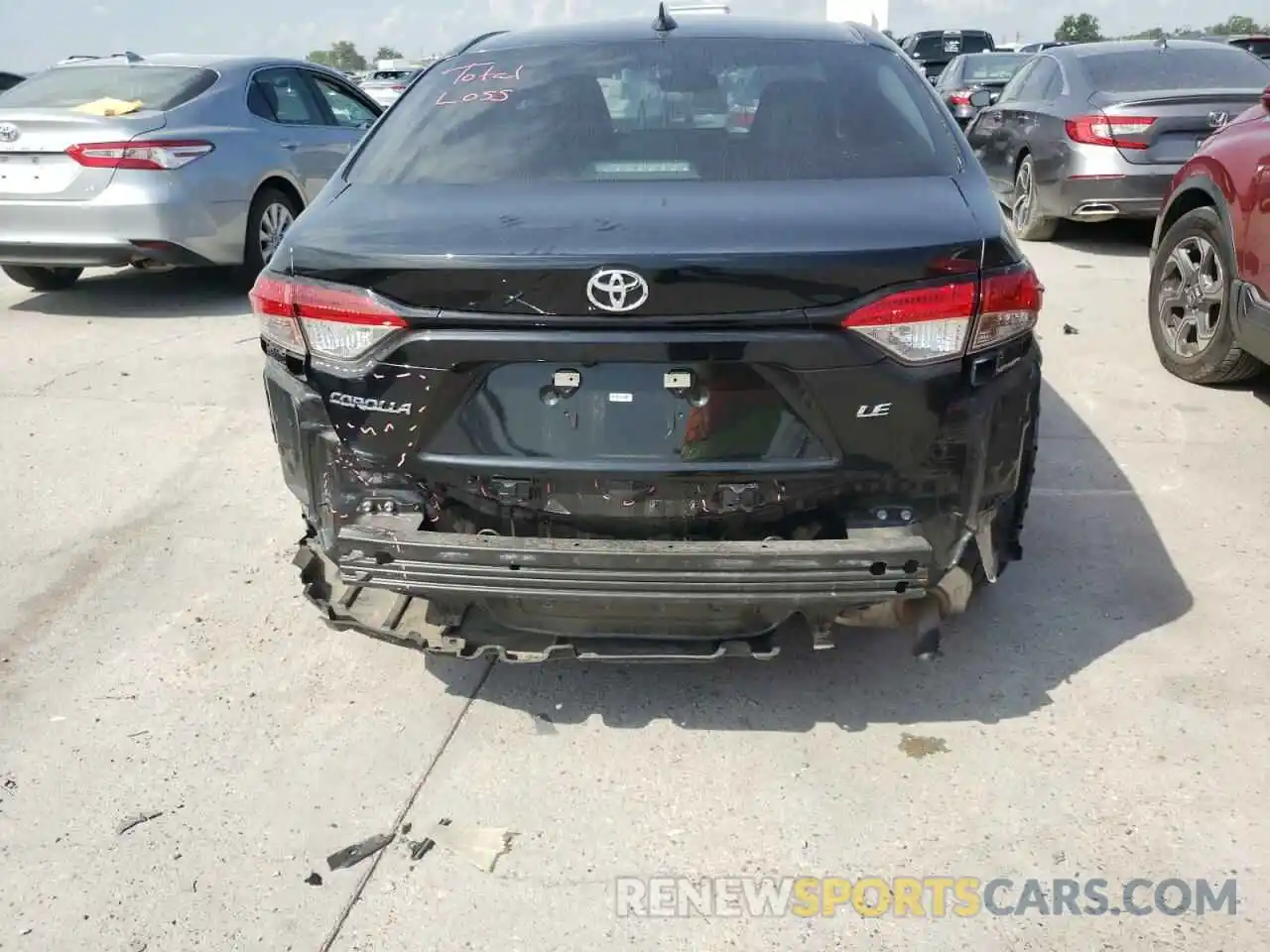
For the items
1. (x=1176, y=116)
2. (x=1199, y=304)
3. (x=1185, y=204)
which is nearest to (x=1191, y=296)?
(x=1199, y=304)

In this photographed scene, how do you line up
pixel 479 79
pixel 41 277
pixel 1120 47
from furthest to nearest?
1. pixel 1120 47
2. pixel 41 277
3. pixel 479 79

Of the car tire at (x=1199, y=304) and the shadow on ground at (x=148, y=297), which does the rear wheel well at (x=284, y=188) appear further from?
the car tire at (x=1199, y=304)

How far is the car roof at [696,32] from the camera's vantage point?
3.35m

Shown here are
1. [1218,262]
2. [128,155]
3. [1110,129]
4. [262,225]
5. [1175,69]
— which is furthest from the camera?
[1175,69]

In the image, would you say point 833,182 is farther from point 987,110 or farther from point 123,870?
point 987,110

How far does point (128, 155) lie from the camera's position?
668 cm

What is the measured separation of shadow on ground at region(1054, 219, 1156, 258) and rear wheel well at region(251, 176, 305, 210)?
5987 millimetres

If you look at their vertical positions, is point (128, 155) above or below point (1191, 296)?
above

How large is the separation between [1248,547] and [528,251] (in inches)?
111

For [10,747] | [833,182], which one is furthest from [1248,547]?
[10,747]

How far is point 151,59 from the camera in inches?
301

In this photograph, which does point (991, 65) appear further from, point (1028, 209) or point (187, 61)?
point (187, 61)

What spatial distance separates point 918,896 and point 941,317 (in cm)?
121

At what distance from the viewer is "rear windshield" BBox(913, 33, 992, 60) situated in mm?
23547
